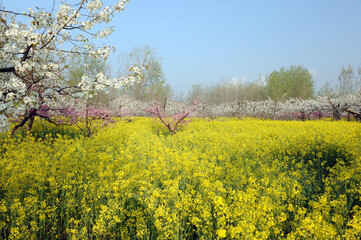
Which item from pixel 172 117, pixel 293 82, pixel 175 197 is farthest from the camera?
pixel 293 82

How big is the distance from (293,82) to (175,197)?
172 ft

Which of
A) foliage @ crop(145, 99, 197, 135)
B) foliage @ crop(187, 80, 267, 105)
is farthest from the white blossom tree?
foliage @ crop(187, 80, 267, 105)

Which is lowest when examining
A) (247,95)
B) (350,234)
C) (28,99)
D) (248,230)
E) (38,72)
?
(350,234)

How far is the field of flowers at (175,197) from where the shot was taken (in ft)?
10.5

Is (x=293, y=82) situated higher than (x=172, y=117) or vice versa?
(x=293, y=82)

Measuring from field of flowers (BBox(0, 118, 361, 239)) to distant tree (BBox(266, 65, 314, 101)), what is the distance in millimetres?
42335

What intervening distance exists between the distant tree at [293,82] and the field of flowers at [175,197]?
139ft

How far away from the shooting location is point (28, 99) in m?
4.06

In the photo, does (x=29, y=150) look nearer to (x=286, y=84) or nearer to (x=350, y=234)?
(x=350, y=234)

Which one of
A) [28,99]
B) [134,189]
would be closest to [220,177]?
[134,189]

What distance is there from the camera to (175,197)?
3.68 meters

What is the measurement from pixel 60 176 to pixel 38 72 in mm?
3055

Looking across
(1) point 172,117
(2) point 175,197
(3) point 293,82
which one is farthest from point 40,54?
(3) point 293,82

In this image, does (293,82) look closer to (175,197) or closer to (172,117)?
(172,117)
